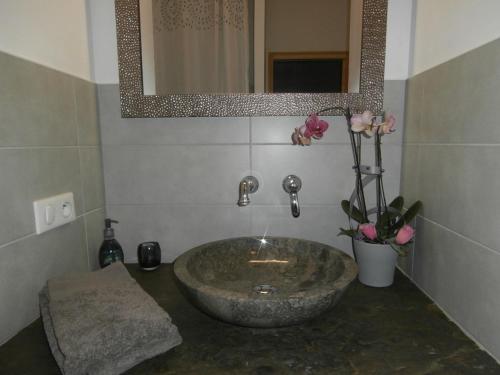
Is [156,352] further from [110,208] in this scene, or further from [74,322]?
[110,208]

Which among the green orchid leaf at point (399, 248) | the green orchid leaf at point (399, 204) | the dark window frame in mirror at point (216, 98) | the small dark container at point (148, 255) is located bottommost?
the small dark container at point (148, 255)

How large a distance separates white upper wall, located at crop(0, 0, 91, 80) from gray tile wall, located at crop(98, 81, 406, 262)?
138 millimetres

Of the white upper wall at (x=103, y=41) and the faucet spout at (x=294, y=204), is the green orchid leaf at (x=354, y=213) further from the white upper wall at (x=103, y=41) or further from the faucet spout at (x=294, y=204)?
the white upper wall at (x=103, y=41)

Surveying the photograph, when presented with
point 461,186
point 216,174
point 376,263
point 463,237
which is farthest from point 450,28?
point 216,174

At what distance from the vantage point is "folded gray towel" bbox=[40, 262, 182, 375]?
1.87 feet

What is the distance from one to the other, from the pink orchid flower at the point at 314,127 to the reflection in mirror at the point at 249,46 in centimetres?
15

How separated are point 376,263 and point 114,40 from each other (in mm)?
1075

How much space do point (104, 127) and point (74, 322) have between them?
26.3 inches

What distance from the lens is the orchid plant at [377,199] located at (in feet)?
2.94

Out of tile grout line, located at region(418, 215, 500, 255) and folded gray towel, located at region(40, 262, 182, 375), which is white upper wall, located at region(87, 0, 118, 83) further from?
tile grout line, located at region(418, 215, 500, 255)

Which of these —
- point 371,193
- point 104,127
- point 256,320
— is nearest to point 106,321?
point 256,320

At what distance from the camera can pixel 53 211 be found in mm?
838

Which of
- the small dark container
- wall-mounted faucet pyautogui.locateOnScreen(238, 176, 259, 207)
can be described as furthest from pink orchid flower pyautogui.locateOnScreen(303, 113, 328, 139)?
the small dark container

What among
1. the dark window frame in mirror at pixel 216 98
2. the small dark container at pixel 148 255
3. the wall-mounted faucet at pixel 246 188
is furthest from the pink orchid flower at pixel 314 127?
the small dark container at pixel 148 255
